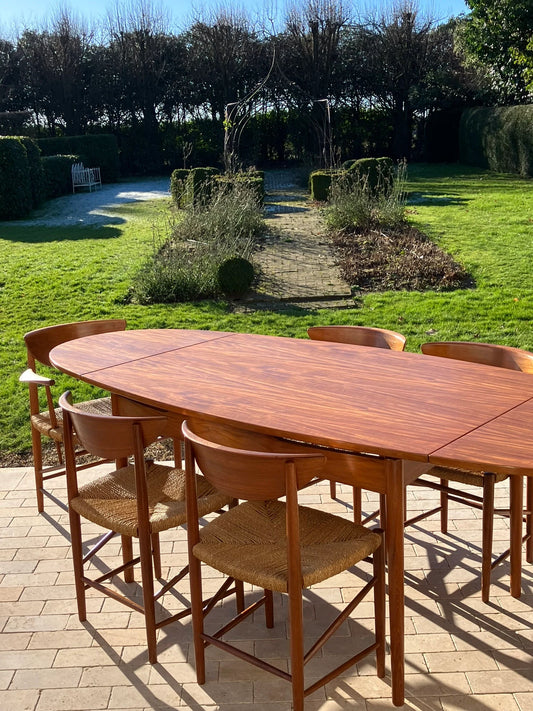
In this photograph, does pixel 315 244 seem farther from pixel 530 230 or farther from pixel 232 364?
pixel 232 364

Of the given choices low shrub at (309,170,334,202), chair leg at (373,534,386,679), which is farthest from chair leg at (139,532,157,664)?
low shrub at (309,170,334,202)

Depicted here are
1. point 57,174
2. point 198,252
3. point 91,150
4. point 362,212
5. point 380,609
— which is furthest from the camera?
point 91,150

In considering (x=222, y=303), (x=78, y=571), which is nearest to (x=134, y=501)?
(x=78, y=571)

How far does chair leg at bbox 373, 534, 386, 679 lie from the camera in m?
2.57

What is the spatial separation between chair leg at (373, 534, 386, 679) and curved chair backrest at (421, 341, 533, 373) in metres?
1.19

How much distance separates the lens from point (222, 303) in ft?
26.2

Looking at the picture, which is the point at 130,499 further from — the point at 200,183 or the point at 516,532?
the point at 200,183

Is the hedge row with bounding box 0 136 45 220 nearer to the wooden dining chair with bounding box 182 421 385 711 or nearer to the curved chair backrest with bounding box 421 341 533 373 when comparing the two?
the curved chair backrest with bounding box 421 341 533 373

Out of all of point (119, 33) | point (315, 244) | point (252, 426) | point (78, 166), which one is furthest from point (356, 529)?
point (119, 33)

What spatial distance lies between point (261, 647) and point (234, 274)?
224 inches

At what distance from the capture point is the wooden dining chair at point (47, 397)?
154 inches

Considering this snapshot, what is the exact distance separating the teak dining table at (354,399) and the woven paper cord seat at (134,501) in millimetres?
304

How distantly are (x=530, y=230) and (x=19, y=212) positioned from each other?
9.83 m

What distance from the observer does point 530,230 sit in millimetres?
10477
